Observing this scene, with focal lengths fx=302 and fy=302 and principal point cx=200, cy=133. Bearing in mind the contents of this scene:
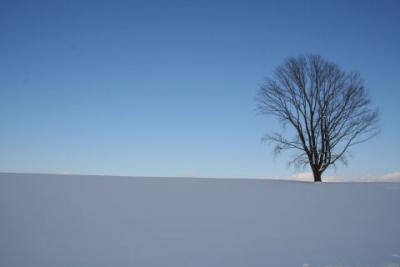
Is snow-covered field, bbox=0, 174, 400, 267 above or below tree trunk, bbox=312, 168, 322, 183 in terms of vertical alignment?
below

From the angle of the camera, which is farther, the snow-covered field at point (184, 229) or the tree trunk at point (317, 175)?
the tree trunk at point (317, 175)

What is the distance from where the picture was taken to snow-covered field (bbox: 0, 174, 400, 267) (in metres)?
2.80

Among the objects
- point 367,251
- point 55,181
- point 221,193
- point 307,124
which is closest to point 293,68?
point 307,124

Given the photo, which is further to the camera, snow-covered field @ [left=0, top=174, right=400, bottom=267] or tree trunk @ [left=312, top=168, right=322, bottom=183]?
tree trunk @ [left=312, top=168, right=322, bottom=183]

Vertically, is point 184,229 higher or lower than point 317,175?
lower

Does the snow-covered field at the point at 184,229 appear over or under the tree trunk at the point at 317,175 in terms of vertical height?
under

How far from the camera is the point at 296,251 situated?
120 inches

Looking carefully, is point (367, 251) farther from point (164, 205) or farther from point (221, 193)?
point (221, 193)

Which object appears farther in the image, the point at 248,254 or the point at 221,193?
the point at 221,193

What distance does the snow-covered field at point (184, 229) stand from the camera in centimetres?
280

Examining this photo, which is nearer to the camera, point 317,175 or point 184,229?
point 184,229

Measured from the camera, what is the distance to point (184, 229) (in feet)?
12.5

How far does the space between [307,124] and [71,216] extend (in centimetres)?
1392

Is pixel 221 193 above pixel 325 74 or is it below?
below
